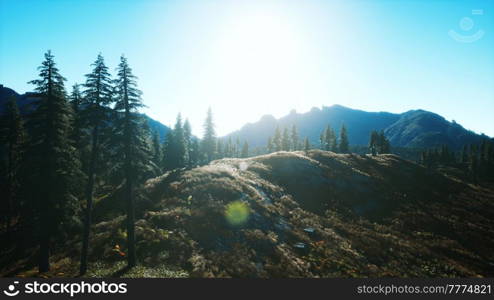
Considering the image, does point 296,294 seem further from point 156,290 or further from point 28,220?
point 28,220

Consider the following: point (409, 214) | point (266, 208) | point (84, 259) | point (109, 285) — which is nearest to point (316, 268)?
point (266, 208)

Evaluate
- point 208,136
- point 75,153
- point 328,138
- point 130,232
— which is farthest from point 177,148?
point 328,138

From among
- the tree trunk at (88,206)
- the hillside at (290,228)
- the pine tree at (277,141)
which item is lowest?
the hillside at (290,228)

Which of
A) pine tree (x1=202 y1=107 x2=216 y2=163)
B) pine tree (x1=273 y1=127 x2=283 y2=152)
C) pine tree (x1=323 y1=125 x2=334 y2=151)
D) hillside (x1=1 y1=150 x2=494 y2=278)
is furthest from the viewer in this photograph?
pine tree (x1=323 y1=125 x2=334 y2=151)

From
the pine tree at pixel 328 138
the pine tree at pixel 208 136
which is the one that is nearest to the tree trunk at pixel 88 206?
the pine tree at pixel 208 136

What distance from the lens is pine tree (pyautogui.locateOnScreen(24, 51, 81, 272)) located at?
1884 centimetres

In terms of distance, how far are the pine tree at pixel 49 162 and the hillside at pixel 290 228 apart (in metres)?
3.72

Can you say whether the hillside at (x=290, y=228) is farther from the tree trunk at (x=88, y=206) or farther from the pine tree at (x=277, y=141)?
the pine tree at (x=277, y=141)

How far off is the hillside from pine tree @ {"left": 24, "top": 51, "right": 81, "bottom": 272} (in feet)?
12.2

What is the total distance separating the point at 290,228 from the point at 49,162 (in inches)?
936

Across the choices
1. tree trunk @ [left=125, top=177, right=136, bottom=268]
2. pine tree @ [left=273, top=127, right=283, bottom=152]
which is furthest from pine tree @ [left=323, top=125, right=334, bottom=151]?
tree trunk @ [left=125, top=177, right=136, bottom=268]

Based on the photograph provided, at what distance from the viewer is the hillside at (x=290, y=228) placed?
19516 millimetres

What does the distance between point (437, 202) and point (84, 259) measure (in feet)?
194

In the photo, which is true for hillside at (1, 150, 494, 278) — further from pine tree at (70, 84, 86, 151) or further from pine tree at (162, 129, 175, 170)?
pine tree at (162, 129, 175, 170)
